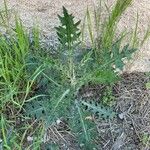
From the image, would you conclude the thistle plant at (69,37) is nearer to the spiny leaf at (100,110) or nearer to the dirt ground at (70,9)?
the spiny leaf at (100,110)

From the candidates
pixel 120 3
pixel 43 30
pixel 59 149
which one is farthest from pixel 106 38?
pixel 59 149

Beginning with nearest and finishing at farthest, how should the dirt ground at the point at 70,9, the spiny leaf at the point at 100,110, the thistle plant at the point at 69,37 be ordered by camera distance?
1. the thistle plant at the point at 69,37
2. the spiny leaf at the point at 100,110
3. the dirt ground at the point at 70,9

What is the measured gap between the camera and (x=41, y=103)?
2.34 metres

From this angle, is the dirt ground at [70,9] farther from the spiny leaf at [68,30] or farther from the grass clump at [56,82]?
the spiny leaf at [68,30]

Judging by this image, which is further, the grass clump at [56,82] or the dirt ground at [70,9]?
the dirt ground at [70,9]

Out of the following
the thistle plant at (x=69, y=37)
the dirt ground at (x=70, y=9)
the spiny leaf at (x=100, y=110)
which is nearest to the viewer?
the thistle plant at (x=69, y=37)

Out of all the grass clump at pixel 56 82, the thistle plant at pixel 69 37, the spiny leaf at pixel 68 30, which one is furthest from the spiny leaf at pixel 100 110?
the spiny leaf at pixel 68 30

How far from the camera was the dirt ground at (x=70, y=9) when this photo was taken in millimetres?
2629

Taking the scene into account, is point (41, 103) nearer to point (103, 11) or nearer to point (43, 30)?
point (43, 30)

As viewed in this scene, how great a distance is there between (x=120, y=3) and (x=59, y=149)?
75cm

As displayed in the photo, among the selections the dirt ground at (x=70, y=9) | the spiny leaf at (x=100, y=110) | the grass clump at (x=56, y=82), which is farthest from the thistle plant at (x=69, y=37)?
the dirt ground at (x=70, y=9)

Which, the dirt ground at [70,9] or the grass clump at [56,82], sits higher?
the dirt ground at [70,9]

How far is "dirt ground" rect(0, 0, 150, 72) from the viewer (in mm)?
→ 2629

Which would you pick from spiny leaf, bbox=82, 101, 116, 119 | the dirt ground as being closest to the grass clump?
spiny leaf, bbox=82, 101, 116, 119
